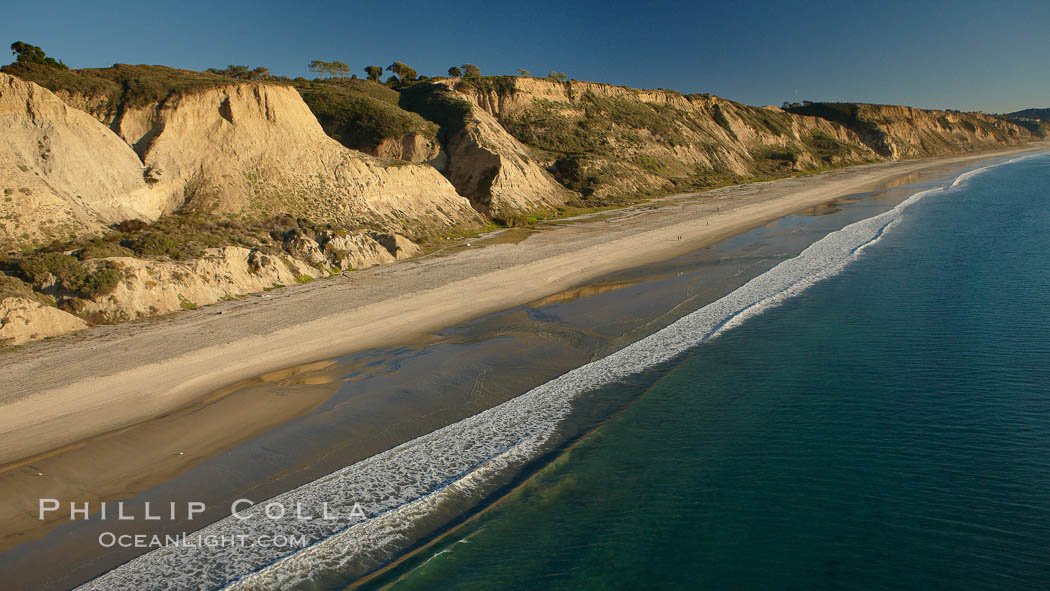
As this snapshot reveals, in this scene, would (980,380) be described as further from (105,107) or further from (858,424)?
(105,107)

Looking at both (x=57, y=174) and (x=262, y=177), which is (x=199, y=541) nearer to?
(x=57, y=174)

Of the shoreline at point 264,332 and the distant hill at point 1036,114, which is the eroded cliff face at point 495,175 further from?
the distant hill at point 1036,114

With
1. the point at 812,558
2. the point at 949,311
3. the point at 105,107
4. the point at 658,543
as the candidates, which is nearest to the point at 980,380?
the point at 949,311

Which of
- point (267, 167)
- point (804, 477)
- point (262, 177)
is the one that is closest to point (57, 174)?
point (262, 177)

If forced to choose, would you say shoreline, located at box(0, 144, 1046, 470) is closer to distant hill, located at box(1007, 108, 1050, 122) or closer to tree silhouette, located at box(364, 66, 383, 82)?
tree silhouette, located at box(364, 66, 383, 82)

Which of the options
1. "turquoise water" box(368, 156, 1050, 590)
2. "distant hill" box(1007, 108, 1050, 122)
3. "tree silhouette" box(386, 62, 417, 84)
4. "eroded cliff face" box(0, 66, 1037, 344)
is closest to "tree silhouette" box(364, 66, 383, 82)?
"tree silhouette" box(386, 62, 417, 84)

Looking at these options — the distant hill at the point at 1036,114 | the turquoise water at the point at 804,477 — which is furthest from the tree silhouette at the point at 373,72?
the distant hill at the point at 1036,114
